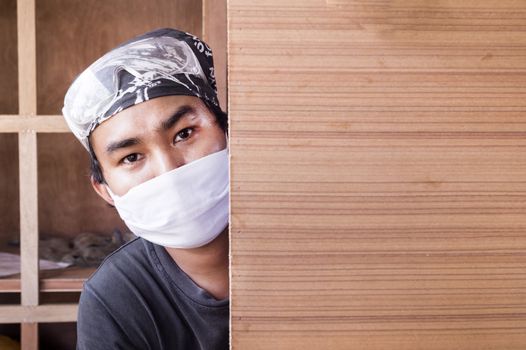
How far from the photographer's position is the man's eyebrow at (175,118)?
0.97 meters

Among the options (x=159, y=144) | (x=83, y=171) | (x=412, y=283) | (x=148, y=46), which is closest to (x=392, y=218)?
(x=412, y=283)

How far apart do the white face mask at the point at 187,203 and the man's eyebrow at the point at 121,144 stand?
0.28 feet

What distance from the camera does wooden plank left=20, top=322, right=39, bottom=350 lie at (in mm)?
1850

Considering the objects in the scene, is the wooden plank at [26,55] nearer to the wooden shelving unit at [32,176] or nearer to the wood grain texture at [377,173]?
the wooden shelving unit at [32,176]

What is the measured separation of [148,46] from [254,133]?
2.39 ft

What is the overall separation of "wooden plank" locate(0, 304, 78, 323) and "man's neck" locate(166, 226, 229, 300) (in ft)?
2.98

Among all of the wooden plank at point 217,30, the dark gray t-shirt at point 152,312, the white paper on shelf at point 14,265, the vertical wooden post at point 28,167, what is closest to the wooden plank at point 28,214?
the vertical wooden post at point 28,167

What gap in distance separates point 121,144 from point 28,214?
3.08 feet

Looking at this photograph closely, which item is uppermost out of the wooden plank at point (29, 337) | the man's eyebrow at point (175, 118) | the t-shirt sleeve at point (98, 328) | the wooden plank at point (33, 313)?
the man's eyebrow at point (175, 118)

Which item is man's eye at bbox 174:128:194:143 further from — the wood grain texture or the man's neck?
the wood grain texture

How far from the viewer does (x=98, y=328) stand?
3.57 ft

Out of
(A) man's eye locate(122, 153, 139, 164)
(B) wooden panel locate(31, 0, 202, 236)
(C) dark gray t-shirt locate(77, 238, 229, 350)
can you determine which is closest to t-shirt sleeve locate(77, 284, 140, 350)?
(C) dark gray t-shirt locate(77, 238, 229, 350)

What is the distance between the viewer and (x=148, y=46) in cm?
104

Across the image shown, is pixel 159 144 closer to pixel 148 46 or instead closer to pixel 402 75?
pixel 148 46
